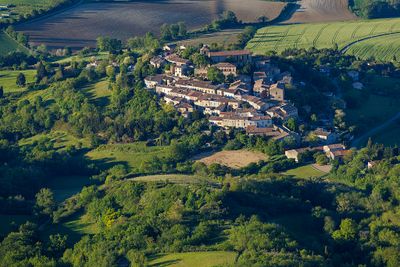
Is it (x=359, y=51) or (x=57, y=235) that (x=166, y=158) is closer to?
(x=57, y=235)

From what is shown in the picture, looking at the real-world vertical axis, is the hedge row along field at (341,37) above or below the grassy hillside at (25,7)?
below

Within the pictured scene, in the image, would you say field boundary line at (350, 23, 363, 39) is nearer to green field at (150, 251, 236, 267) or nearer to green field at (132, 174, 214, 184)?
green field at (132, 174, 214, 184)

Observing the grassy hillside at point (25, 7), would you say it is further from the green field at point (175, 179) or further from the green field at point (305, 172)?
the green field at point (305, 172)

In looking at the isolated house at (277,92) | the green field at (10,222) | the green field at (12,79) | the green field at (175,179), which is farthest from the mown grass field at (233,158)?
the green field at (12,79)

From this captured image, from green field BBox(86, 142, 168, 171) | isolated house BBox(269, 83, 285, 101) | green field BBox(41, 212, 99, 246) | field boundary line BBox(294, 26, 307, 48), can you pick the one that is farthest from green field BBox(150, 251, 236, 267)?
field boundary line BBox(294, 26, 307, 48)

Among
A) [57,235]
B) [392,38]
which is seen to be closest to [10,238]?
[57,235]

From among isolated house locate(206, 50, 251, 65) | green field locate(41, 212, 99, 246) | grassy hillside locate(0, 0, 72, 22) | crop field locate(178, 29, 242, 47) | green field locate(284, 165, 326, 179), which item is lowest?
green field locate(41, 212, 99, 246)
